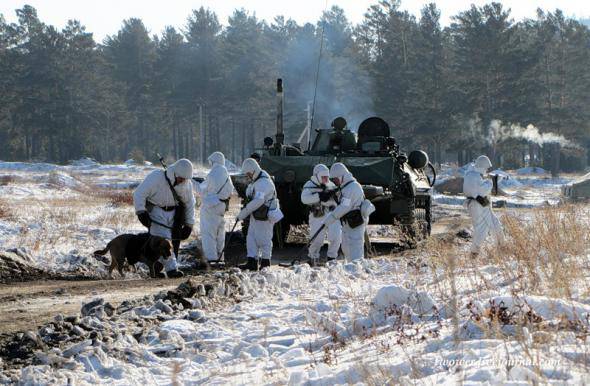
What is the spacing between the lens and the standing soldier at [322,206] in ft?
45.2

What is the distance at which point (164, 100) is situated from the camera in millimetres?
73625

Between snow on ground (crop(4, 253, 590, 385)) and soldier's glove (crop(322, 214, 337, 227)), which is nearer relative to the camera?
snow on ground (crop(4, 253, 590, 385))

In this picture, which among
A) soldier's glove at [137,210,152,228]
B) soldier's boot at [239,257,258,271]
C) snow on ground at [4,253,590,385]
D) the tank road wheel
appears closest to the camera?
snow on ground at [4,253,590,385]

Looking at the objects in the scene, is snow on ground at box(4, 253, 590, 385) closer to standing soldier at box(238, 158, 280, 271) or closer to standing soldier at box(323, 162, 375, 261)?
standing soldier at box(238, 158, 280, 271)

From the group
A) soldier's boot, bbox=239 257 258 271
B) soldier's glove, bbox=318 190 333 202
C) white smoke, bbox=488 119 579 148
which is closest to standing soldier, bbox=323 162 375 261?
soldier's glove, bbox=318 190 333 202

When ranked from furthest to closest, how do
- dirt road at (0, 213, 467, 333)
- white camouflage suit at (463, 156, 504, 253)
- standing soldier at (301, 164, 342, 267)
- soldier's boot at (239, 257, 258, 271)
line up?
standing soldier at (301, 164, 342, 267), white camouflage suit at (463, 156, 504, 253), soldier's boot at (239, 257, 258, 271), dirt road at (0, 213, 467, 333)

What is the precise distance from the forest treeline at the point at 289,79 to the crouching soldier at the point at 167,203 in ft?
142

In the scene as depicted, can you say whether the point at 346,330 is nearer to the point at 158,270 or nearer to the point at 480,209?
the point at 158,270

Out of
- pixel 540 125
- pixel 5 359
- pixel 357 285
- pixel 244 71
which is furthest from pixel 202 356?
pixel 244 71

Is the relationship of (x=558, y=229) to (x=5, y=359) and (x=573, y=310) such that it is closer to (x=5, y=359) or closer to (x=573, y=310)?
(x=573, y=310)

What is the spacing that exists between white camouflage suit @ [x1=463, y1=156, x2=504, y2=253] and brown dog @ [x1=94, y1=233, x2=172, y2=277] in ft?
15.7

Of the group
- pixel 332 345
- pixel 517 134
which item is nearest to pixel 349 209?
pixel 332 345

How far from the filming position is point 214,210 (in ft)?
45.1

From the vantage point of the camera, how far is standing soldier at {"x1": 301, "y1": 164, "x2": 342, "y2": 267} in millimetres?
13766
